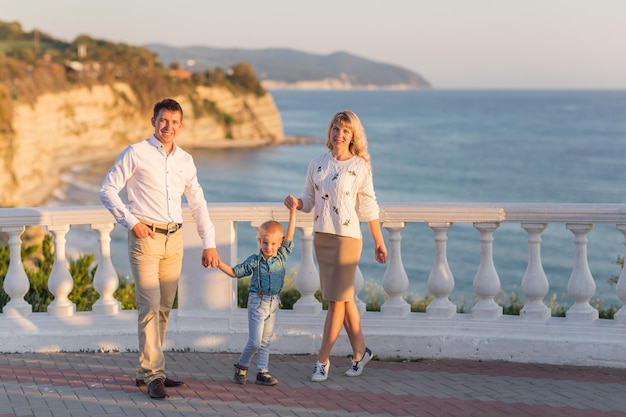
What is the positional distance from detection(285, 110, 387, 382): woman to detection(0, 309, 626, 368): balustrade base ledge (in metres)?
0.81

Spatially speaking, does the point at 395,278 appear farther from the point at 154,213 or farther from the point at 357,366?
the point at 154,213

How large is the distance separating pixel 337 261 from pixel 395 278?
95 centimetres

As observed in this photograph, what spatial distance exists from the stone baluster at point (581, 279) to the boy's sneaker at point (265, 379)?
7.28 feet

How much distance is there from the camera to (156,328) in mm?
5730

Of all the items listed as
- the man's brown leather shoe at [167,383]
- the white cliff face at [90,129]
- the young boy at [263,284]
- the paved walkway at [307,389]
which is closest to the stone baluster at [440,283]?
the paved walkway at [307,389]

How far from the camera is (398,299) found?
22.3 feet

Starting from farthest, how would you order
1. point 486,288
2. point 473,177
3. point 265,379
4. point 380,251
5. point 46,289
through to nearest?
point 473,177 → point 46,289 → point 486,288 → point 265,379 → point 380,251

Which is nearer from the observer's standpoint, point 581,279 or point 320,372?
point 320,372

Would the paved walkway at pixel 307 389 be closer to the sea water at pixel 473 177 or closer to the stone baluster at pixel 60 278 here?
the stone baluster at pixel 60 278

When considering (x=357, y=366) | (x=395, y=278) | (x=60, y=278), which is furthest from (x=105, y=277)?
(x=395, y=278)

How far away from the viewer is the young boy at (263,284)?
19.1 feet

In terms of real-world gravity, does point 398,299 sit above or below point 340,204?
below

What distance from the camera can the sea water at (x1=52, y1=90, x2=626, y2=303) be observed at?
39.8 metres

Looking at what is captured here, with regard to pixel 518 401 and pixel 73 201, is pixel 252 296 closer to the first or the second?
pixel 518 401
